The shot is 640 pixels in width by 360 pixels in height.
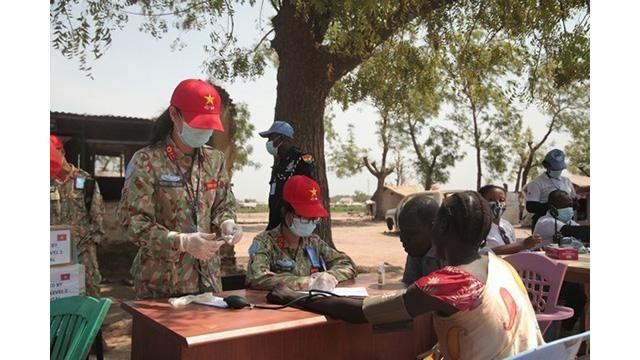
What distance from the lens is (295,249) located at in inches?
117

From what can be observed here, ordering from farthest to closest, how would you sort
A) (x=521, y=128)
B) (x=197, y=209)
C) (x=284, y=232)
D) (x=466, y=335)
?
(x=521, y=128) < (x=284, y=232) < (x=197, y=209) < (x=466, y=335)

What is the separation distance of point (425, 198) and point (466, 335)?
1005 mm

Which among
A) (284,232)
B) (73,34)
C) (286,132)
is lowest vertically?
(284,232)

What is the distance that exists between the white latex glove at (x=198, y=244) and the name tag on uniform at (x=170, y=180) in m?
0.24

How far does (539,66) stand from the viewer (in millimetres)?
7305

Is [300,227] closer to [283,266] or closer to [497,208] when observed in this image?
[283,266]

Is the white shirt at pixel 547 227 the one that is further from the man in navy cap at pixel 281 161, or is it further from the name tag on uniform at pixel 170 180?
the name tag on uniform at pixel 170 180

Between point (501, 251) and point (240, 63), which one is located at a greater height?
point (240, 63)

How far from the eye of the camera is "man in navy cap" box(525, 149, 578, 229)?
524 centimetres

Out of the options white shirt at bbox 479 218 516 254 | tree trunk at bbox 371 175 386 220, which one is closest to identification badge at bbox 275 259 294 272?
white shirt at bbox 479 218 516 254

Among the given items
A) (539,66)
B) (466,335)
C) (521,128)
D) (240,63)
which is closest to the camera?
(466,335)

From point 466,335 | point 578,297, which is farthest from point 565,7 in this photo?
point 466,335

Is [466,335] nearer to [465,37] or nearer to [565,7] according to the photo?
[565,7]

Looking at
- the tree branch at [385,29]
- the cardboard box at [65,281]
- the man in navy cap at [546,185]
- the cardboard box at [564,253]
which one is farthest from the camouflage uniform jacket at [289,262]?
the tree branch at [385,29]
